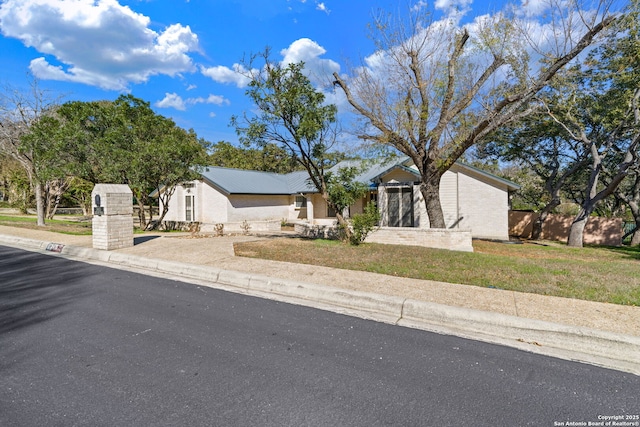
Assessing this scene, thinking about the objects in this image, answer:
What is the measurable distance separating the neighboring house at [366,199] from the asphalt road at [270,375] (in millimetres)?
10656

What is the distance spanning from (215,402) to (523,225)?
22755 mm

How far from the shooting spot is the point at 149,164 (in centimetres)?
1638

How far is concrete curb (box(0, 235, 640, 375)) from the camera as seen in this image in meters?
3.95

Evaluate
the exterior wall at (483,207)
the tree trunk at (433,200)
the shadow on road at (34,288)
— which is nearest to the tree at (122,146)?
the shadow on road at (34,288)

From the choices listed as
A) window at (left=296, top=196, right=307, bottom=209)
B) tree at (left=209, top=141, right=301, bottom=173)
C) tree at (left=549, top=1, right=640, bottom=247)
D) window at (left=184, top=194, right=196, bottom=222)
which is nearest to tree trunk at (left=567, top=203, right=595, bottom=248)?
tree at (left=549, top=1, right=640, bottom=247)

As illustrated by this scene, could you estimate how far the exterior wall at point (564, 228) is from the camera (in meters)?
18.4

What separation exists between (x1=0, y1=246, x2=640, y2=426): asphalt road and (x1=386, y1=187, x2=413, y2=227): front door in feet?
45.9

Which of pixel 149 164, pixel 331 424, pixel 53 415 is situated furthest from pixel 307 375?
pixel 149 164

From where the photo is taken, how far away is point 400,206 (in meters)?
18.6

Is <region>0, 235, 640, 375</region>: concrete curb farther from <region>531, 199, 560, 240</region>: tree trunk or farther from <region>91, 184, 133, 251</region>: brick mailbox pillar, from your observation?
<region>531, 199, 560, 240</region>: tree trunk

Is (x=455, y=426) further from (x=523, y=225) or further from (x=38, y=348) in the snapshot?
(x=523, y=225)

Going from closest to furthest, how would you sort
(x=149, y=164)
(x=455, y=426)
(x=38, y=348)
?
(x=455, y=426) → (x=38, y=348) → (x=149, y=164)

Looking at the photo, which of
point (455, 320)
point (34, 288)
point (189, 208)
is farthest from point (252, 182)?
point (455, 320)

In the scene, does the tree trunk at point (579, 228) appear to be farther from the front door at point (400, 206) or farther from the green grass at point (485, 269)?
the green grass at point (485, 269)
